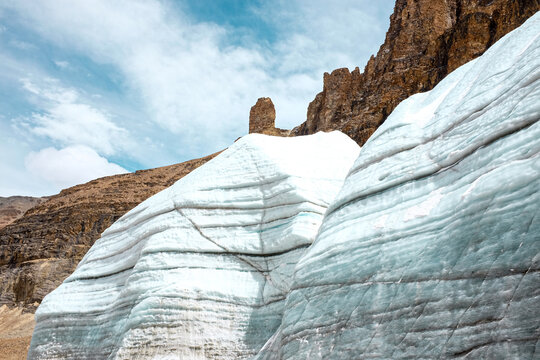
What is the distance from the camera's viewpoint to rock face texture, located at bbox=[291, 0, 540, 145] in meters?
40.3

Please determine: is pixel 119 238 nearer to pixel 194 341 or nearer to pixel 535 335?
pixel 194 341

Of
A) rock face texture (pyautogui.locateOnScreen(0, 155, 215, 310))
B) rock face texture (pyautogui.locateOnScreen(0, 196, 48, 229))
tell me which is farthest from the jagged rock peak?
rock face texture (pyautogui.locateOnScreen(0, 196, 48, 229))

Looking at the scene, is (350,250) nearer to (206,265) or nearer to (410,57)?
(206,265)

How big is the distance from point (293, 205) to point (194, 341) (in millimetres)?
1766

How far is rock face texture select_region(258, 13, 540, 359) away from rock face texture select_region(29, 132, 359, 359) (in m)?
1.11

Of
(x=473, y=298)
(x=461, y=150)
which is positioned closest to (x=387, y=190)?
(x=461, y=150)

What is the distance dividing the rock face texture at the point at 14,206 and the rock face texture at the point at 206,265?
77.8m

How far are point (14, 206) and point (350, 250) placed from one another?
102m

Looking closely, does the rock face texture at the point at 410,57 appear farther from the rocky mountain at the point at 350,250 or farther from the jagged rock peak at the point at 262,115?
the rocky mountain at the point at 350,250

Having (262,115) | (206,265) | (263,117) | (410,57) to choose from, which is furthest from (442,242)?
(262,115)

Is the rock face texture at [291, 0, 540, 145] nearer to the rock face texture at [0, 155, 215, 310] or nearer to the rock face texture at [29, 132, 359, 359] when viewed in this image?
the rock face texture at [0, 155, 215, 310]

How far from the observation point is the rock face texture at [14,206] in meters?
79.1

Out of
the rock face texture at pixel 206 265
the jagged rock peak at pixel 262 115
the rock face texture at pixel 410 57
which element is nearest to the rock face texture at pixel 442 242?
the rock face texture at pixel 206 265

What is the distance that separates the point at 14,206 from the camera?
297ft
